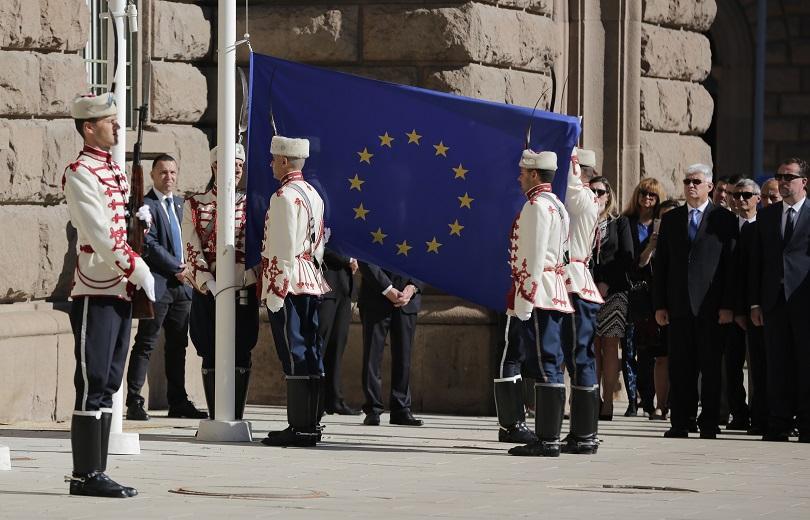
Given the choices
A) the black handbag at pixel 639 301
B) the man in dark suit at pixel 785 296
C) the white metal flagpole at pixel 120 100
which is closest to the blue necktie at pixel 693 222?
the man in dark suit at pixel 785 296

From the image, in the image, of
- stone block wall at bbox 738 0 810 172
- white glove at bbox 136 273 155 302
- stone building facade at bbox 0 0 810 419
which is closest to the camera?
white glove at bbox 136 273 155 302

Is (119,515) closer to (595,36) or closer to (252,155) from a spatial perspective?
(252,155)

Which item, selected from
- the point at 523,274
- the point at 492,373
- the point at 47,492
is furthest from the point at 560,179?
the point at 47,492

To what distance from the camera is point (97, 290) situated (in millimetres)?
10266

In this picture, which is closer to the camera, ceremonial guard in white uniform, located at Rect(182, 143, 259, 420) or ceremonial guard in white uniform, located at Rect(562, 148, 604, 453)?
ceremonial guard in white uniform, located at Rect(562, 148, 604, 453)

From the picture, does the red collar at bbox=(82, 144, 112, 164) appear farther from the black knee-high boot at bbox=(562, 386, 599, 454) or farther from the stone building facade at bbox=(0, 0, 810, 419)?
the black knee-high boot at bbox=(562, 386, 599, 454)

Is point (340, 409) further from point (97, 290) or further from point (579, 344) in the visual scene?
point (97, 290)

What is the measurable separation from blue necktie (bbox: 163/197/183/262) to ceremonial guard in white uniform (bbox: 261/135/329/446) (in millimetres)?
2180

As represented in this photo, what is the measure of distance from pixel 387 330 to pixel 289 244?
3.05 m

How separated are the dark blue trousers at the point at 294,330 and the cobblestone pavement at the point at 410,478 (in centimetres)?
54

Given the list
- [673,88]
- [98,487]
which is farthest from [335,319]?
[98,487]

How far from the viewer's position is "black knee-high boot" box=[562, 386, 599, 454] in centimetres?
1325

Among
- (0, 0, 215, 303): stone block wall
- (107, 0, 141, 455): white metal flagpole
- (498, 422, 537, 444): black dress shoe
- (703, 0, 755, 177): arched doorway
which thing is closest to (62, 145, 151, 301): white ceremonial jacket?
(107, 0, 141, 455): white metal flagpole

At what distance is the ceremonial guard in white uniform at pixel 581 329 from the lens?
43.5 feet
